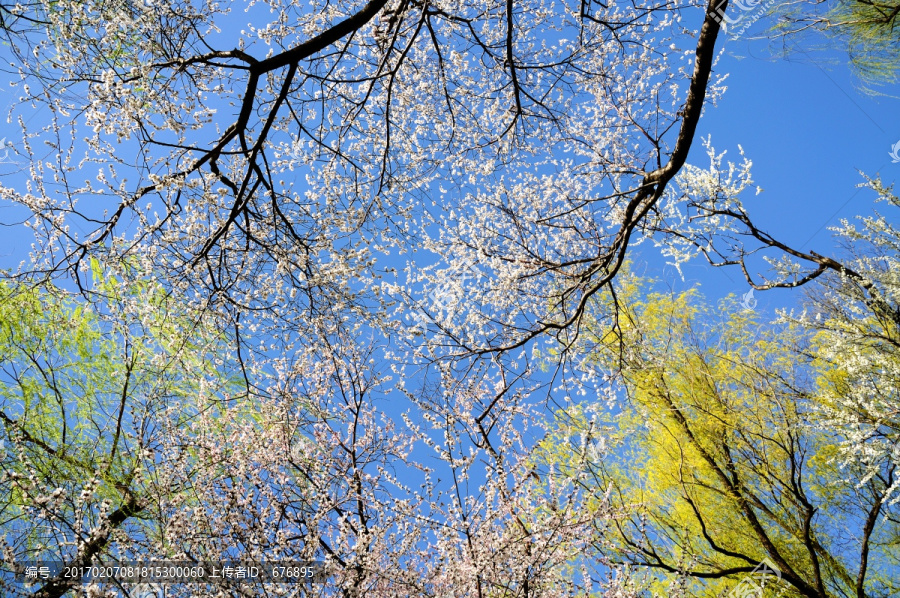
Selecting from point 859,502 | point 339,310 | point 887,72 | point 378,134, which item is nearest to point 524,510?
point 339,310

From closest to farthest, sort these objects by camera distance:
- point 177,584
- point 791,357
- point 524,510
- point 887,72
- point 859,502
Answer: point 177,584 < point 524,510 < point 887,72 < point 859,502 < point 791,357

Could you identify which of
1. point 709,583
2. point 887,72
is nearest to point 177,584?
point 709,583

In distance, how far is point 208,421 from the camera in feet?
17.6

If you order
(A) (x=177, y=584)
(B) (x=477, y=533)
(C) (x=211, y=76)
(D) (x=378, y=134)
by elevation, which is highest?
(D) (x=378, y=134)

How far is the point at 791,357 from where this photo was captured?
23.7 ft

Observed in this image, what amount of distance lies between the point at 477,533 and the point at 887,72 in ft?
21.5

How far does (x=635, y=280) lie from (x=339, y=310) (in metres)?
5.87

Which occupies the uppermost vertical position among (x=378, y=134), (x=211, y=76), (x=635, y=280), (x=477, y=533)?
(x=635, y=280)

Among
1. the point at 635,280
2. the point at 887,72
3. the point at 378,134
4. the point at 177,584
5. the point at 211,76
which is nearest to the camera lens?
the point at 177,584

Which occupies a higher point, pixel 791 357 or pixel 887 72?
pixel 887 72

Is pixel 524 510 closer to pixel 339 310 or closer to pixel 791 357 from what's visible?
pixel 339 310

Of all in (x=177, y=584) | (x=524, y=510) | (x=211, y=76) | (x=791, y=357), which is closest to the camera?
(x=177, y=584)

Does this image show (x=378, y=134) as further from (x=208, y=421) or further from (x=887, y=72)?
(x=887, y=72)

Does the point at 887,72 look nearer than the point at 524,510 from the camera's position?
No
